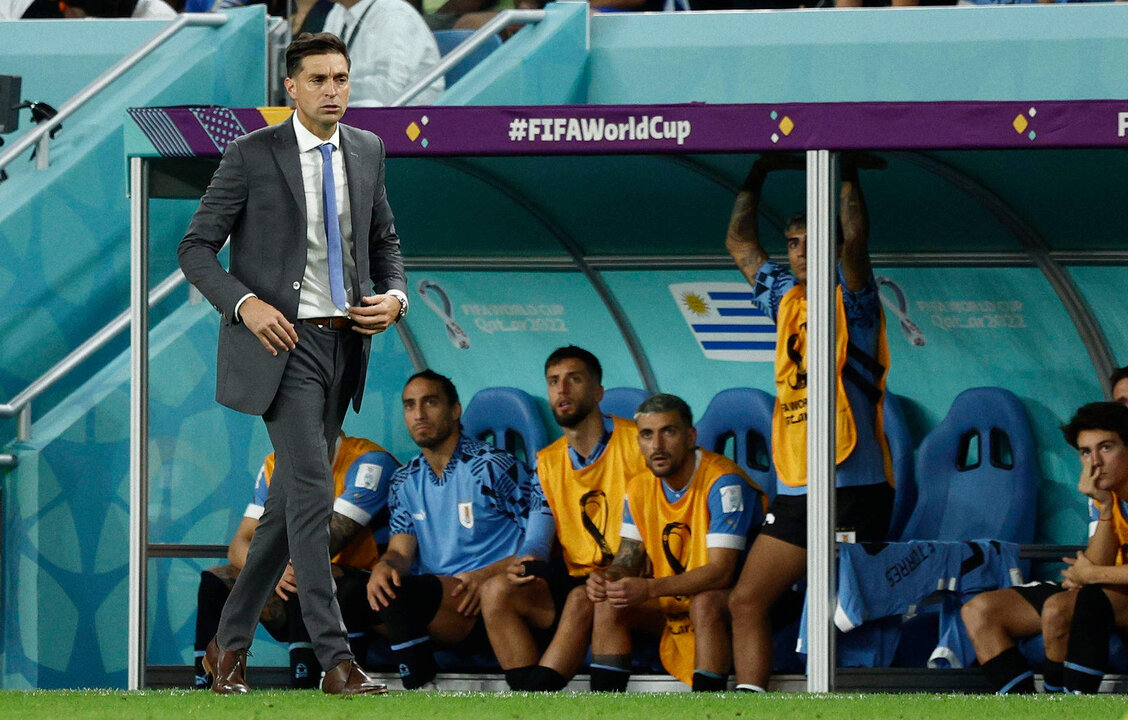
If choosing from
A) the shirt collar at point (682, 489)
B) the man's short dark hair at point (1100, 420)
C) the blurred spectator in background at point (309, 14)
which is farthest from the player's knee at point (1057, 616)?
the blurred spectator in background at point (309, 14)

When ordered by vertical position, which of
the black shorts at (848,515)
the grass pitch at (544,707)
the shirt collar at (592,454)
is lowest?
the grass pitch at (544,707)

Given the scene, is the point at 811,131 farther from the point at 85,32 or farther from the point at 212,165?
the point at 85,32

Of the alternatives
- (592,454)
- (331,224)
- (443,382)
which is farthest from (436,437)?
(331,224)

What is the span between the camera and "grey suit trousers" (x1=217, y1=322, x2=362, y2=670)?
4.42 metres

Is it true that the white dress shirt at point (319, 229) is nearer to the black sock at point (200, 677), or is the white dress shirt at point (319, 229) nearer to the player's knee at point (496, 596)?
the player's knee at point (496, 596)

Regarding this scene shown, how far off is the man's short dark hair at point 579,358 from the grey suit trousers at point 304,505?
8.66 ft

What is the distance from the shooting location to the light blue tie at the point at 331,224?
14.8ft

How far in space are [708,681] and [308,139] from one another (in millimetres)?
2695

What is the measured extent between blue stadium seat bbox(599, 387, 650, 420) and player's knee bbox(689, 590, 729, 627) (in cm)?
105

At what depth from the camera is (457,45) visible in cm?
833

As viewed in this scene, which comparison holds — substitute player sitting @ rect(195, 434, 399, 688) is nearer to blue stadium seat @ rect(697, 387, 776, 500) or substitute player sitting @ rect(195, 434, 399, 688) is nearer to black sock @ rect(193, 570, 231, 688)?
black sock @ rect(193, 570, 231, 688)

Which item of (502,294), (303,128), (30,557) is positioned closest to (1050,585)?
(502,294)

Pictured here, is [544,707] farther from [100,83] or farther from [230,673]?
[100,83]

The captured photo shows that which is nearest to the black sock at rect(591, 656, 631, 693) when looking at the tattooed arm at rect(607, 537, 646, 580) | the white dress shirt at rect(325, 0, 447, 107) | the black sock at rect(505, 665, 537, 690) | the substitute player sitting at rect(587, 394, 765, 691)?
the substitute player sitting at rect(587, 394, 765, 691)
